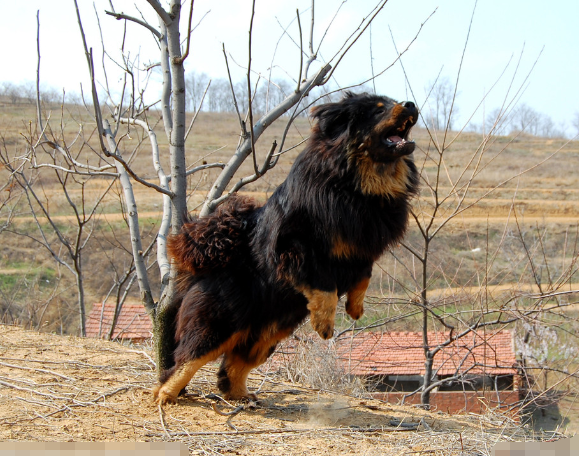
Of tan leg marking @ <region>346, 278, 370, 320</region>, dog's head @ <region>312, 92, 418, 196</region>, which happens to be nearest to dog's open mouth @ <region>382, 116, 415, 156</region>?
dog's head @ <region>312, 92, 418, 196</region>

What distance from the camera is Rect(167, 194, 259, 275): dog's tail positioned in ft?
15.4

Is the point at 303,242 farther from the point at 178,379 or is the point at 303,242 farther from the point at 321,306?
the point at 178,379

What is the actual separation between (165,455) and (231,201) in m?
2.33

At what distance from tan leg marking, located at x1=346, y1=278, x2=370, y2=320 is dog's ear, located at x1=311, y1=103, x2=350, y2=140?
48.7 inches

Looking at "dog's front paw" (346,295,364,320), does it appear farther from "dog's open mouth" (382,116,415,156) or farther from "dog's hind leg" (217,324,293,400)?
"dog's open mouth" (382,116,415,156)

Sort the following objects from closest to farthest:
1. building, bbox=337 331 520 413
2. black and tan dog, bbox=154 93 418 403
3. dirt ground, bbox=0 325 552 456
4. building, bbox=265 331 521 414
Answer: dirt ground, bbox=0 325 552 456 < black and tan dog, bbox=154 93 418 403 < building, bbox=265 331 521 414 < building, bbox=337 331 520 413

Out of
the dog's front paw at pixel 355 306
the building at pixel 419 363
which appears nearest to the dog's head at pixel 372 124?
the dog's front paw at pixel 355 306

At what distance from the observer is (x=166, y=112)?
5531mm

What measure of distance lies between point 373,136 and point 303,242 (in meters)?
0.96

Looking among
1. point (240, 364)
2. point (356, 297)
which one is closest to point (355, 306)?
point (356, 297)

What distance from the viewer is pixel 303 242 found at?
4266 millimetres

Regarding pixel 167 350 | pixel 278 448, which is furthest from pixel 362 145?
pixel 167 350

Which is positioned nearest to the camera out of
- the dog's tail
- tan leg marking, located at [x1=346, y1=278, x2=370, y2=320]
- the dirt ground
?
the dirt ground

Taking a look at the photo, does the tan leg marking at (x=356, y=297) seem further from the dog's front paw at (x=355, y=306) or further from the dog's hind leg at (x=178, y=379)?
the dog's hind leg at (x=178, y=379)
